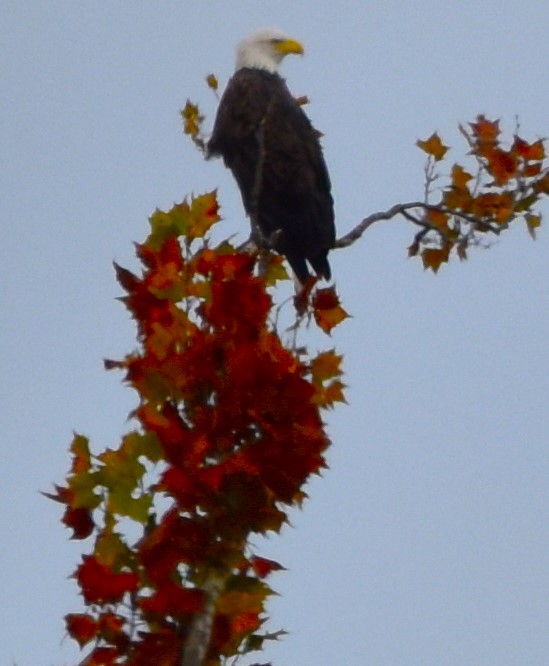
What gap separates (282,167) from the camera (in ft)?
18.2

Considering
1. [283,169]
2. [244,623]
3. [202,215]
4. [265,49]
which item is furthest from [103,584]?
[265,49]

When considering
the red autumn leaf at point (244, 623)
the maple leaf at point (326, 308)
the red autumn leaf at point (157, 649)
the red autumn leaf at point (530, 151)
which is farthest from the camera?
the red autumn leaf at point (530, 151)

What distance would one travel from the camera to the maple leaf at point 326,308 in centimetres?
286

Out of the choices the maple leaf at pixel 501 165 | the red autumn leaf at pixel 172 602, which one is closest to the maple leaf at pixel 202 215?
the red autumn leaf at pixel 172 602

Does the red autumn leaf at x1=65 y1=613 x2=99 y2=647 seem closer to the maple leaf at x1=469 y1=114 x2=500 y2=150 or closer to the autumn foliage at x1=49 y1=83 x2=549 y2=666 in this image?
the autumn foliage at x1=49 y1=83 x2=549 y2=666

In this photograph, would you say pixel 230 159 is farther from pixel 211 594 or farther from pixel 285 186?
pixel 211 594

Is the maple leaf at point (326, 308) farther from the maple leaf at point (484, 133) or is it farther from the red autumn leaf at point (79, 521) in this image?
the maple leaf at point (484, 133)

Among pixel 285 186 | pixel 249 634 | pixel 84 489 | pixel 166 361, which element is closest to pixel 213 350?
pixel 166 361

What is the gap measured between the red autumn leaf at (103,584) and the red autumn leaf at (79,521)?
119mm

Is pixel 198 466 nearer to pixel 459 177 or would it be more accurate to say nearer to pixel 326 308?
pixel 326 308

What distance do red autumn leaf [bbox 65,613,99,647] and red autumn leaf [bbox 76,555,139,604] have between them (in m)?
0.03

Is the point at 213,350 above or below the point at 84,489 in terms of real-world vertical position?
above

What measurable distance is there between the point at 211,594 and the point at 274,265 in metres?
0.94

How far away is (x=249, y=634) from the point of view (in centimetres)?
241
